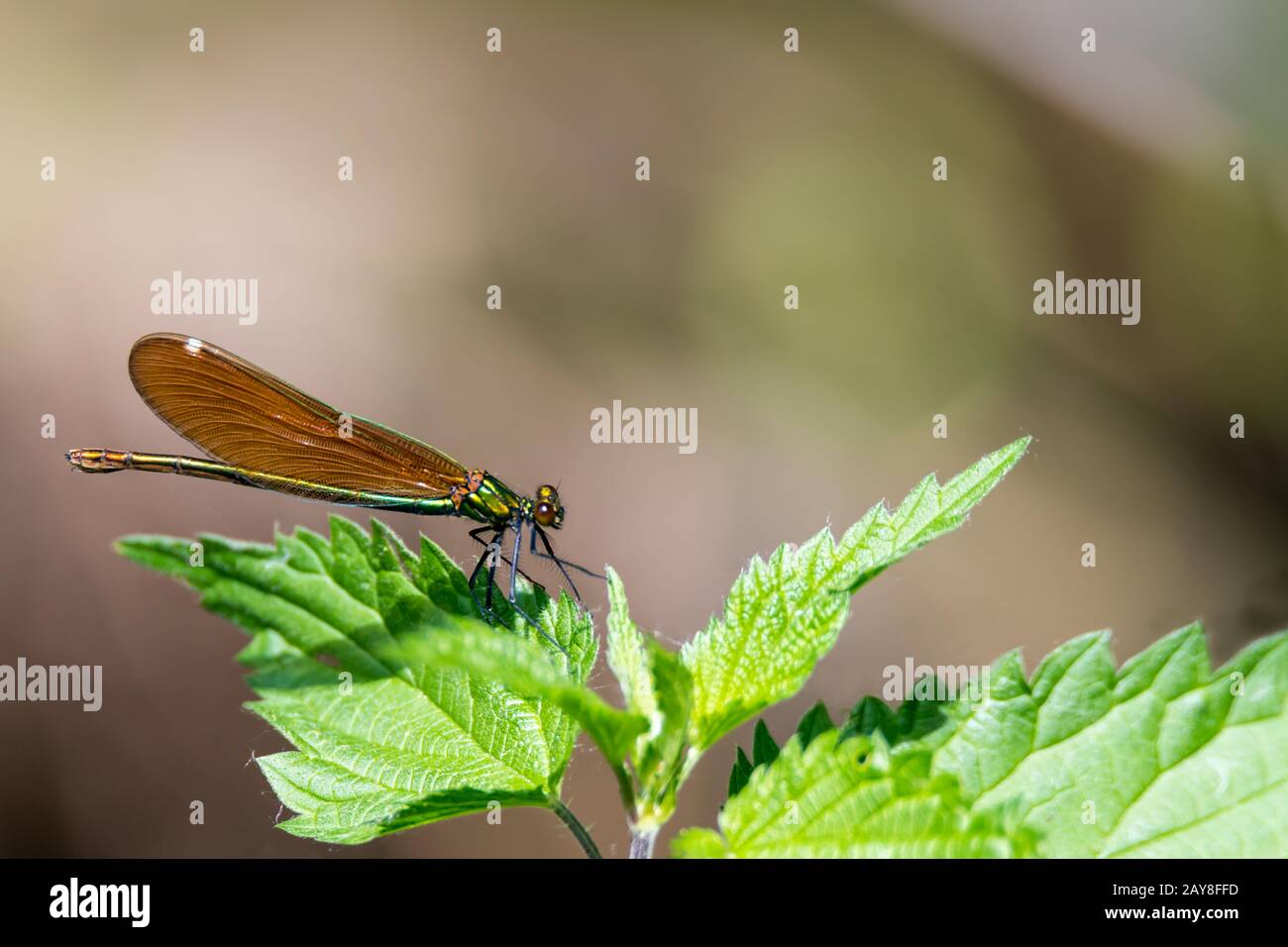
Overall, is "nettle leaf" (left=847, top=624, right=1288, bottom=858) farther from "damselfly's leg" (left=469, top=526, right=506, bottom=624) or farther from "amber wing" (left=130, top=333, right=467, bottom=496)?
"amber wing" (left=130, top=333, right=467, bottom=496)

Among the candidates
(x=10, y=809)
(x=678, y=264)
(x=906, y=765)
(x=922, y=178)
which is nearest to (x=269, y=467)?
(x=906, y=765)

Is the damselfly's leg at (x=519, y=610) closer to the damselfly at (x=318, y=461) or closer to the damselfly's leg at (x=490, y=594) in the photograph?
the damselfly's leg at (x=490, y=594)

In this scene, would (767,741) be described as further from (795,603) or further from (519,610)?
(519,610)

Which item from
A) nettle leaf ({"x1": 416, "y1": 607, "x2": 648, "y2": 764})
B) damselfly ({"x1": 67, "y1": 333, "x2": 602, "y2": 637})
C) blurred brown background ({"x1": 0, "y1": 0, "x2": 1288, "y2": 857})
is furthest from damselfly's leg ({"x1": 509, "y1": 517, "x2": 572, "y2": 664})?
blurred brown background ({"x1": 0, "y1": 0, "x2": 1288, "y2": 857})

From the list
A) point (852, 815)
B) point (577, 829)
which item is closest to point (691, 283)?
point (577, 829)

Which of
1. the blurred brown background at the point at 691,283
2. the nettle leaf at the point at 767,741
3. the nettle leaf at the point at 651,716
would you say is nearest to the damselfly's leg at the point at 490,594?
the nettle leaf at the point at 651,716

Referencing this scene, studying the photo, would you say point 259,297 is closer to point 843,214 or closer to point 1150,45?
point 843,214
